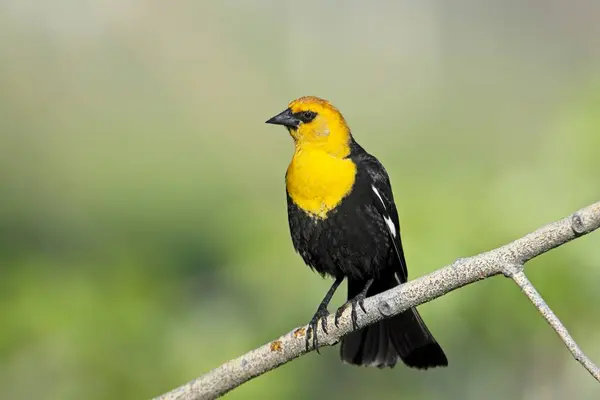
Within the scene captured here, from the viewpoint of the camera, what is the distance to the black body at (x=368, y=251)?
3.51m

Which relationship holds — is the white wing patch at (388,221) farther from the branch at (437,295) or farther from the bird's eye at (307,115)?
the branch at (437,295)

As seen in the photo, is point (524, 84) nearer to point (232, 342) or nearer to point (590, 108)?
point (590, 108)

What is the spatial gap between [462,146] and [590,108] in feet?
9.64

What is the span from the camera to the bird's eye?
368 cm

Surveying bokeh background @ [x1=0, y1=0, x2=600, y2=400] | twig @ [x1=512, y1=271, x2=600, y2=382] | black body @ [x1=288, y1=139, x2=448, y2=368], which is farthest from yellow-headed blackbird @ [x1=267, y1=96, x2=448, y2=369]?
twig @ [x1=512, y1=271, x2=600, y2=382]

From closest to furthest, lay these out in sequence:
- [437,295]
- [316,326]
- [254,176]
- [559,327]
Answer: [559,327]
[437,295]
[316,326]
[254,176]

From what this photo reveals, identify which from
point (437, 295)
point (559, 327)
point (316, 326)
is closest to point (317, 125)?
point (316, 326)

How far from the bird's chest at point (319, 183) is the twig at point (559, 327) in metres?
1.28

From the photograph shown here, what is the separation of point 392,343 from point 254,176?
408 centimetres

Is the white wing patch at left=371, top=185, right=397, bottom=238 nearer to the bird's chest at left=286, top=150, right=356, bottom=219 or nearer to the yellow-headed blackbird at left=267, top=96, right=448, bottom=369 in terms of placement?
the yellow-headed blackbird at left=267, top=96, right=448, bottom=369

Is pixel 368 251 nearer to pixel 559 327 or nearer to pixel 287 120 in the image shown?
pixel 287 120

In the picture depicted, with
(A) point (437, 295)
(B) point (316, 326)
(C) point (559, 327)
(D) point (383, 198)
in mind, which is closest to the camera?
(C) point (559, 327)

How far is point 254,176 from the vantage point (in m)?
7.61

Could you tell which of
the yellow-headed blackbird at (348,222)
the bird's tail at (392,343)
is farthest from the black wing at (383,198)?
the bird's tail at (392,343)
